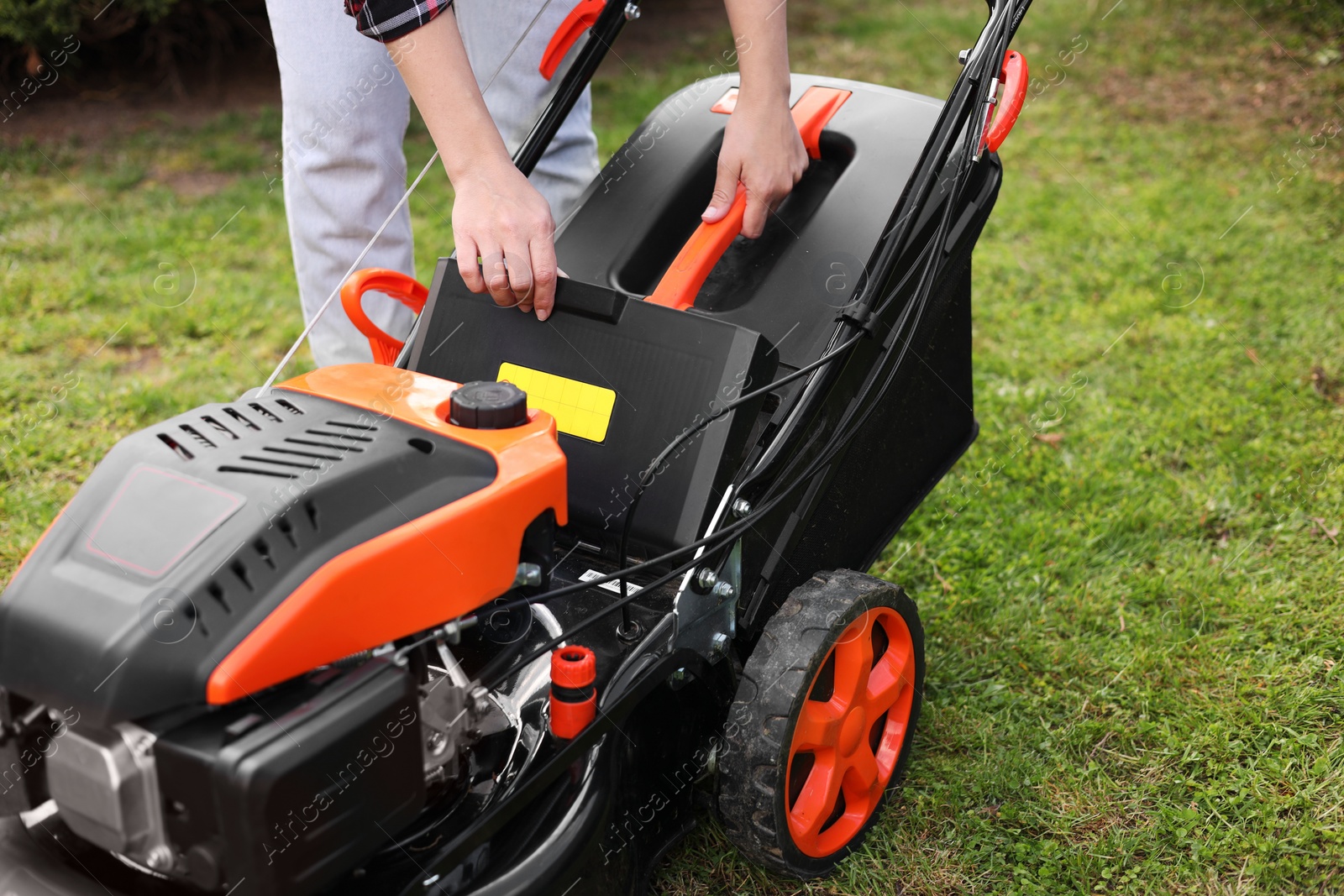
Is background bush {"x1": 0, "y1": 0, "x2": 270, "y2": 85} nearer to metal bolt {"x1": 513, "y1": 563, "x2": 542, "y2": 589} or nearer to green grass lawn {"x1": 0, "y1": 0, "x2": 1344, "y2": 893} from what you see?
green grass lawn {"x1": 0, "y1": 0, "x2": 1344, "y2": 893}

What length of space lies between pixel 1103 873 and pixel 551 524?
0.88 m

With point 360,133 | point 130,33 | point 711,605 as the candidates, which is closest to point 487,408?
point 711,605

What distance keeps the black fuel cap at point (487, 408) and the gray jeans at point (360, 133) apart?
30.7 inches

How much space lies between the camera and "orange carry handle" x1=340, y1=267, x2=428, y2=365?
1.44 meters

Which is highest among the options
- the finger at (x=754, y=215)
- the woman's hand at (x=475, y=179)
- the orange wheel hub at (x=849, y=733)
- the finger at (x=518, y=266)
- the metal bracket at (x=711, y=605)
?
the woman's hand at (x=475, y=179)

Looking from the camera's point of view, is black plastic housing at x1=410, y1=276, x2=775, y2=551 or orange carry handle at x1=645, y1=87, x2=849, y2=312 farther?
orange carry handle at x1=645, y1=87, x2=849, y2=312

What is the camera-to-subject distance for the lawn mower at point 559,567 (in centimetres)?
90

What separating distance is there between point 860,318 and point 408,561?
0.67 meters

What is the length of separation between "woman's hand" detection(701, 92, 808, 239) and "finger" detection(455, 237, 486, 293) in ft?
1.28

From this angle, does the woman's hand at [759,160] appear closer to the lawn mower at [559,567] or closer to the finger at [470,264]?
the lawn mower at [559,567]

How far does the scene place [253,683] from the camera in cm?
90

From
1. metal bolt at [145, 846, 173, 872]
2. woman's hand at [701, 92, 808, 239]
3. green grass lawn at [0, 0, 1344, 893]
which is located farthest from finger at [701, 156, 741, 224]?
metal bolt at [145, 846, 173, 872]

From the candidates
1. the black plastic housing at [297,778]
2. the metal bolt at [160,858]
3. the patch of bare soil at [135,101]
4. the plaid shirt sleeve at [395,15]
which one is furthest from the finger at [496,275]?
the patch of bare soil at [135,101]

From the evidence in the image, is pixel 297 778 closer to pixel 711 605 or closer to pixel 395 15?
pixel 711 605
